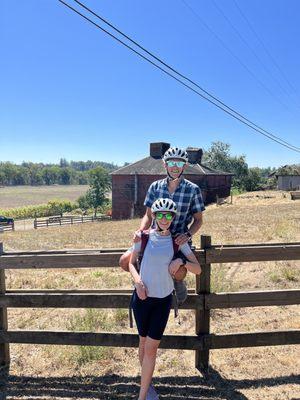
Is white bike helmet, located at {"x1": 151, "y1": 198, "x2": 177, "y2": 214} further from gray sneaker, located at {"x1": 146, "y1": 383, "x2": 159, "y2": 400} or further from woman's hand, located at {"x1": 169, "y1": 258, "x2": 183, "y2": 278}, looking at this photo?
gray sneaker, located at {"x1": 146, "y1": 383, "x2": 159, "y2": 400}

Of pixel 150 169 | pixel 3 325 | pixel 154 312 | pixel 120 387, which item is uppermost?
pixel 150 169

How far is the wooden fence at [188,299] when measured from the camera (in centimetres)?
452

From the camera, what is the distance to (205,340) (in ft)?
15.0

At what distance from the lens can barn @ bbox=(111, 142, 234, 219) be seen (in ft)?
151

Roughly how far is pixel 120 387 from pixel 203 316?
3.99ft

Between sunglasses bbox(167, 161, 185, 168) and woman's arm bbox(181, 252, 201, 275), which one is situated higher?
sunglasses bbox(167, 161, 185, 168)

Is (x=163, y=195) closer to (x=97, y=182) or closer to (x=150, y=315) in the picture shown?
(x=150, y=315)

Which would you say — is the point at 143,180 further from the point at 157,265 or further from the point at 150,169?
the point at 157,265

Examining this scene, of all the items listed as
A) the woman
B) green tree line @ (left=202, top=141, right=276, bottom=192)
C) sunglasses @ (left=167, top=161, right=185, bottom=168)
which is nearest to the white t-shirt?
the woman

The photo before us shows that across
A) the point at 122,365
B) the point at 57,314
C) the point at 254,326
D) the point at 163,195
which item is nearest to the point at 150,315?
the point at 163,195

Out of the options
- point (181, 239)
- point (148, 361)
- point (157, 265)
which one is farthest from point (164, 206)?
point (148, 361)

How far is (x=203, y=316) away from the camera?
460cm

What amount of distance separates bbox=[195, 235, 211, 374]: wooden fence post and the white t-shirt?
1.01m

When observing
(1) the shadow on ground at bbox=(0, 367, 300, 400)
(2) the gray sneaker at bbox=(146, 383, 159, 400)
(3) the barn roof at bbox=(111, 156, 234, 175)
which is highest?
(3) the barn roof at bbox=(111, 156, 234, 175)
